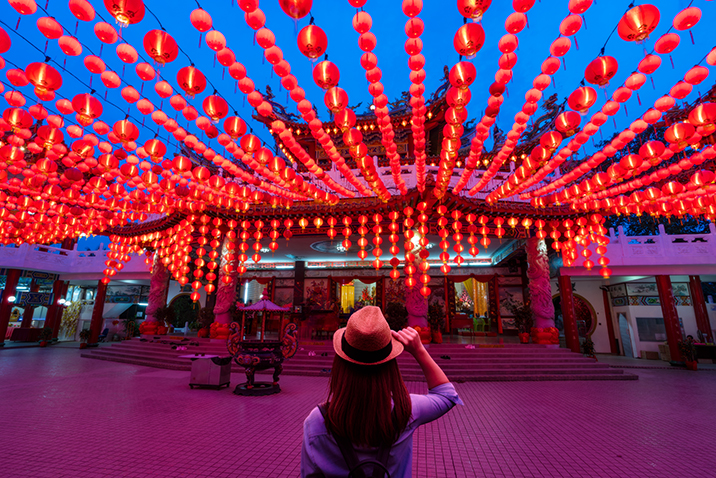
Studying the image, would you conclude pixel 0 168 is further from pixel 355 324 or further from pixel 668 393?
pixel 668 393

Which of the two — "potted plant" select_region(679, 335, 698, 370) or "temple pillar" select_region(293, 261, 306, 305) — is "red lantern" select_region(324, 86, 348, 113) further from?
"temple pillar" select_region(293, 261, 306, 305)

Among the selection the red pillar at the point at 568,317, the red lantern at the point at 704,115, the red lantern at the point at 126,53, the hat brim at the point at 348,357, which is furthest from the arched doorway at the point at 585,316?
the red lantern at the point at 126,53

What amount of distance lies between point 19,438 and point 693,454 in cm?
804

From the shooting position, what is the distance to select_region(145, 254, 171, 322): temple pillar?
13.8m

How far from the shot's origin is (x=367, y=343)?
3.98 ft

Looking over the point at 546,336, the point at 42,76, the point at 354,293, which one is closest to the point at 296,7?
the point at 42,76

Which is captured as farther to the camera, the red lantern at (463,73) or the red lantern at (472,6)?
the red lantern at (463,73)

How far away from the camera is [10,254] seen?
14773 mm

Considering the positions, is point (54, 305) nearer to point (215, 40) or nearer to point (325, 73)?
point (215, 40)

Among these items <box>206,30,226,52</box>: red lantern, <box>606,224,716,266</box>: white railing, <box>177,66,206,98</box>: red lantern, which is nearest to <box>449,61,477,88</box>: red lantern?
<box>206,30,226,52</box>: red lantern

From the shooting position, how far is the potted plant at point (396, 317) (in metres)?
11.6

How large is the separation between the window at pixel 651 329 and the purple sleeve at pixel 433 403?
1697 cm

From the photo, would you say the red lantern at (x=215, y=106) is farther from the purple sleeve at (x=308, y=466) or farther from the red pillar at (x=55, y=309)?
the red pillar at (x=55, y=309)

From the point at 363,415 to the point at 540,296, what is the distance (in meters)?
12.1
